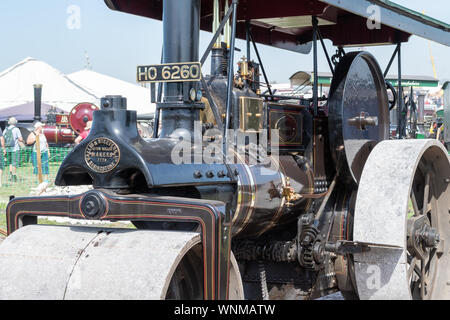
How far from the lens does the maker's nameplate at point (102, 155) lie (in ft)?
7.80

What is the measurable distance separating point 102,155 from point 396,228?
4.96 ft

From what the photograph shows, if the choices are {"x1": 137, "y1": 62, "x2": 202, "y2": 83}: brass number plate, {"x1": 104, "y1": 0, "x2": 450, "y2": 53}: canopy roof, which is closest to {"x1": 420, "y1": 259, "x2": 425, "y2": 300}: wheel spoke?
{"x1": 104, "y1": 0, "x2": 450, "y2": 53}: canopy roof

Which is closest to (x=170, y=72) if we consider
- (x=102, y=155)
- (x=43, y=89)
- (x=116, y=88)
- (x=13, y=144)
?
(x=102, y=155)

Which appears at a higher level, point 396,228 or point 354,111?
point 354,111

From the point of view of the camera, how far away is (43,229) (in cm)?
237

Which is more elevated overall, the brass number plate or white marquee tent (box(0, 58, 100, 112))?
white marquee tent (box(0, 58, 100, 112))

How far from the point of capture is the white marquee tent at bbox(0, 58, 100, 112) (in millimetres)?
22844

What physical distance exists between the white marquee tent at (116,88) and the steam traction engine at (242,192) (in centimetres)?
1742

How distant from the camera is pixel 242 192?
2811mm

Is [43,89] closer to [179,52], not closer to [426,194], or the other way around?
[426,194]

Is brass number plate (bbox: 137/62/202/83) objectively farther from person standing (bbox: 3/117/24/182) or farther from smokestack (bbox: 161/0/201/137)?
person standing (bbox: 3/117/24/182)

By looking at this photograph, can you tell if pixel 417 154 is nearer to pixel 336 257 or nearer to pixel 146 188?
pixel 336 257

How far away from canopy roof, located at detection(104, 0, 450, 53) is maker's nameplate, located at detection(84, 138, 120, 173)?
141cm

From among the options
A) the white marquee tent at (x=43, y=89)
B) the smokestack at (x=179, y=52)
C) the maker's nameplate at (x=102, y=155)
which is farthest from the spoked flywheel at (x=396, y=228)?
the white marquee tent at (x=43, y=89)
